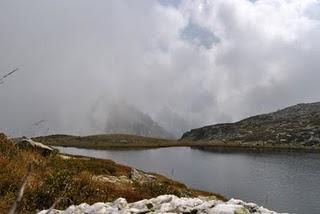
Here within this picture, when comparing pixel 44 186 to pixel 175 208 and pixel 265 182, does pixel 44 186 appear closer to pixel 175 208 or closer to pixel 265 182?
pixel 175 208

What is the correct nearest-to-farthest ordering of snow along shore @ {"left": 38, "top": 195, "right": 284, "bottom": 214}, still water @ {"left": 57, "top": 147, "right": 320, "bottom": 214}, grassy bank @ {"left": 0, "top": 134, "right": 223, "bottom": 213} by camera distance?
snow along shore @ {"left": 38, "top": 195, "right": 284, "bottom": 214} → grassy bank @ {"left": 0, "top": 134, "right": 223, "bottom": 213} → still water @ {"left": 57, "top": 147, "right": 320, "bottom": 214}

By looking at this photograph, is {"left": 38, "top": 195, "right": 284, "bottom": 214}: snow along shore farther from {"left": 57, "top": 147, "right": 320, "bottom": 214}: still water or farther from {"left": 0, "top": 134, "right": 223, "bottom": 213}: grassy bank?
{"left": 57, "top": 147, "right": 320, "bottom": 214}: still water

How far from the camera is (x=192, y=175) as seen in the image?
299 ft

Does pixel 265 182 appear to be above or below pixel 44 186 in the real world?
above

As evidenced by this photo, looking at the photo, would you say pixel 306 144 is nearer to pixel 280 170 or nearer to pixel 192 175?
pixel 280 170

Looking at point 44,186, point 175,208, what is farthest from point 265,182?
point 175,208

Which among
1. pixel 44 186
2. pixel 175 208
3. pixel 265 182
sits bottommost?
pixel 175 208

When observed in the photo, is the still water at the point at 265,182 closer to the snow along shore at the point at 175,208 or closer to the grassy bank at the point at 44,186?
the grassy bank at the point at 44,186

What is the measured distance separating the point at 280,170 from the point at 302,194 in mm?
33538

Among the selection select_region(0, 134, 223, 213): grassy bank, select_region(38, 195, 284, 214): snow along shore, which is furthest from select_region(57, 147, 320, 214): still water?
select_region(38, 195, 284, 214): snow along shore

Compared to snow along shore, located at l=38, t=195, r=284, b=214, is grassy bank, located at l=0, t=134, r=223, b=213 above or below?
above

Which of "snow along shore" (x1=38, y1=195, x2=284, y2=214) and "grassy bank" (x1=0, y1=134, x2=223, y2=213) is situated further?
"grassy bank" (x1=0, y1=134, x2=223, y2=213)

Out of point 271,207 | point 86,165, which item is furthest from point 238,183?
point 86,165

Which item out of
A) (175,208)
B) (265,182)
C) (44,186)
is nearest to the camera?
(175,208)
